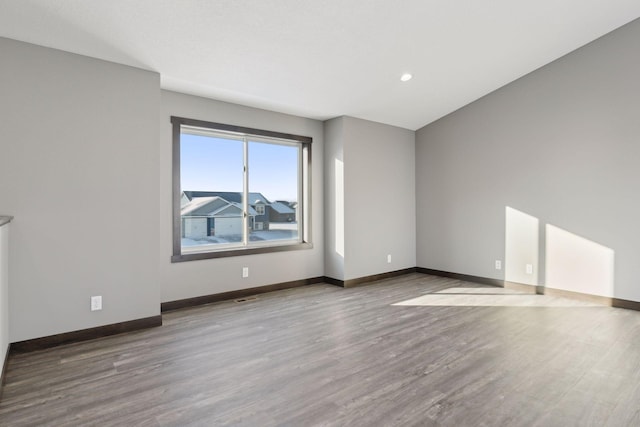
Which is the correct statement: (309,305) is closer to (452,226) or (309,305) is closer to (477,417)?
(477,417)

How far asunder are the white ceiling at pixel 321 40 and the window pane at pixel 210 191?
622 millimetres

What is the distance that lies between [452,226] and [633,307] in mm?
2390

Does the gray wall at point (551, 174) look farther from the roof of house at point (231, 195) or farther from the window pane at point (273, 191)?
the roof of house at point (231, 195)

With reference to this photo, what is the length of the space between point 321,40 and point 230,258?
2.74 m

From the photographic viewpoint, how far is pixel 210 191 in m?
4.43

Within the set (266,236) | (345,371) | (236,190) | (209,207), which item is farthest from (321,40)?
(345,371)

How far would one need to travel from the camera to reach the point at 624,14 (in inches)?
151

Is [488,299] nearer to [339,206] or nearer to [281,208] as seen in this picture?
[339,206]

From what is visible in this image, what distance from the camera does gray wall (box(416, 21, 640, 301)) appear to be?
4.05 meters

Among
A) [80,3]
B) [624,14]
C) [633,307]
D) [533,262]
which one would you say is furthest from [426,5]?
[633,307]

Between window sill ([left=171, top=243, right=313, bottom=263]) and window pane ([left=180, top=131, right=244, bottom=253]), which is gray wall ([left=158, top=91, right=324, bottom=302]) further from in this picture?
window pane ([left=180, top=131, right=244, bottom=253])

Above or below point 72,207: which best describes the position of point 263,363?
below

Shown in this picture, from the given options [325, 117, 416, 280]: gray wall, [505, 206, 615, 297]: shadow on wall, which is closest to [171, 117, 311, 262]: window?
[325, 117, 416, 280]: gray wall

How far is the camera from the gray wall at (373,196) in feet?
17.2
